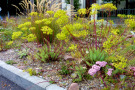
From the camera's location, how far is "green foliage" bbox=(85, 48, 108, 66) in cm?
239

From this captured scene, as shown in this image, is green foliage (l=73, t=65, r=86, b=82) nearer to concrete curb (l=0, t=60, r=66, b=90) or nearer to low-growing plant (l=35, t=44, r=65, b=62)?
concrete curb (l=0, t=60, r=66, b=90)

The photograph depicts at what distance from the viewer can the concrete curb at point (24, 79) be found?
7.06ft

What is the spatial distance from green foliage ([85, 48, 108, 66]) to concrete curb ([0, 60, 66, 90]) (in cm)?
70

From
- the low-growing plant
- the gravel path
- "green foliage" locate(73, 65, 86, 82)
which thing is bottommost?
the gravel path

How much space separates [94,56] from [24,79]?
46.5 inches

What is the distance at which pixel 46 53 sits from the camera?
296cm

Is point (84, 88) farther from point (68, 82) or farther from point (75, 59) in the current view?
point (75, 59)

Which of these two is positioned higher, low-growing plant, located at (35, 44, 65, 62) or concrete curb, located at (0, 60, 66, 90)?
low-growing plant, located at (35, 44, 65, 62)

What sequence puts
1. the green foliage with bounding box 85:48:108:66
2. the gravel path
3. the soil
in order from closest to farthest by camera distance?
the soil → the green foliage with bounding box 85:48:108:66 → the gravel path

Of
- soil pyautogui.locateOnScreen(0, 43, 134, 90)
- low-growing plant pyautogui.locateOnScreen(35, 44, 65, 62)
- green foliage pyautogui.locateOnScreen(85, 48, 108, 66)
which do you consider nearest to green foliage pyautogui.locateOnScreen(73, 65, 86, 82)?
soil pyautogui.locateOnScreen(0, 43, 134, 90)

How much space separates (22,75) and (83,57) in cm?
107

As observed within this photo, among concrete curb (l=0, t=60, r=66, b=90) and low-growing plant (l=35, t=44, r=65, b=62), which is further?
low-growing plant (l=35, t=44, r=65, b=62)

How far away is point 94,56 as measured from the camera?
238 centimetres

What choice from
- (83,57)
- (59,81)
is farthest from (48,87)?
(83,57)
